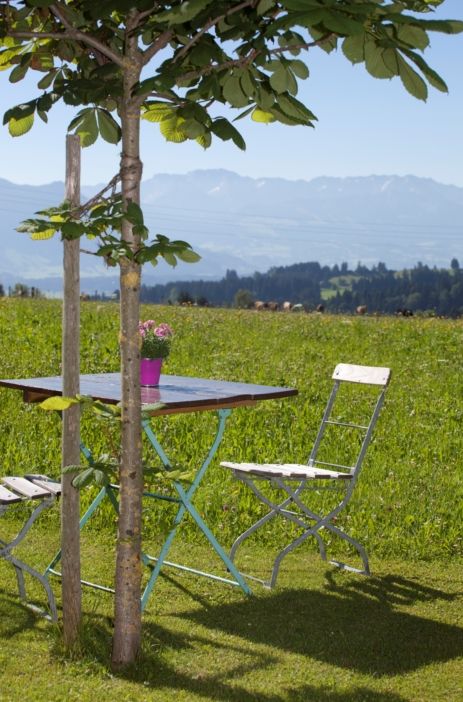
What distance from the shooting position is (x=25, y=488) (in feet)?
15.0

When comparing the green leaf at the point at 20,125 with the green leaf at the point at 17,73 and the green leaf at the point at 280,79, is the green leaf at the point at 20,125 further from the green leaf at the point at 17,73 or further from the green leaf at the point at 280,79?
the green leaf at the point at 280,79

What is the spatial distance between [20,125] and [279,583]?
2796 millimetres

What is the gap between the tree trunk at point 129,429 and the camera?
3.67 meters

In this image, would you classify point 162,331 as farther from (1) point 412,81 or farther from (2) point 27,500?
(1) point 412,81

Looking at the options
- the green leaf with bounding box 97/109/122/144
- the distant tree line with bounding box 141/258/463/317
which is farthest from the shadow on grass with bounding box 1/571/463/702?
the distant tree line with bounding box 141/258/463/317

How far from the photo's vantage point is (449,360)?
1318cm

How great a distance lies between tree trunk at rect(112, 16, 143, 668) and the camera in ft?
12.1

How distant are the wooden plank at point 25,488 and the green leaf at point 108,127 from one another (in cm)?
163

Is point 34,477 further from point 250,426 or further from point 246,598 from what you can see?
point 250,426

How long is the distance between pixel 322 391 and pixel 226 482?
3.61 m

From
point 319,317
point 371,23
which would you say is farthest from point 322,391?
point 319,317

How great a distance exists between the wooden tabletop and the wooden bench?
1.39 ft

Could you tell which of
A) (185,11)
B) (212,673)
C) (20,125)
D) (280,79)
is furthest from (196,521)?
(185,11)

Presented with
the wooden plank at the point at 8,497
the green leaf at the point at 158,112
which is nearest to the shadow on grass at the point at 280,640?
the wooden plank at the point at 8,497
